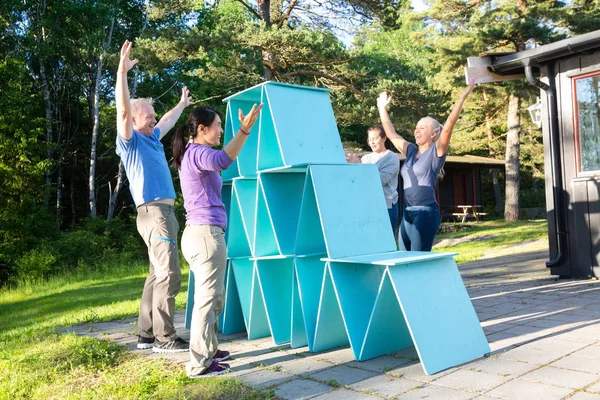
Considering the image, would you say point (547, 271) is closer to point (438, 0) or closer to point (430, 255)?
point (430, 255)

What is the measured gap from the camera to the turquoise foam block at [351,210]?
380cm

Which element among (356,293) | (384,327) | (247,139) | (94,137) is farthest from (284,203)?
(94,137)

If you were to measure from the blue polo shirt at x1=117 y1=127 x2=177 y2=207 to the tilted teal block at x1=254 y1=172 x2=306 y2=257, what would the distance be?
71cm

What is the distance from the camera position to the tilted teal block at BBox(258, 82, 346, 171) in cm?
409

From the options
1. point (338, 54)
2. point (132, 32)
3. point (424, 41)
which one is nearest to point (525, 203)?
point (424, 41)

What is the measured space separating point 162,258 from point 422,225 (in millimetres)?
2077

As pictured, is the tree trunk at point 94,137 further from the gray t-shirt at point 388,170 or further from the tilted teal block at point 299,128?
the tilted teal block at point 299,128

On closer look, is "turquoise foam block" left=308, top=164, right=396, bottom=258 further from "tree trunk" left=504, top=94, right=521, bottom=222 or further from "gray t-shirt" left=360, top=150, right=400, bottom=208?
"tree trunk" left=504, top=94, right=521, bottom=222

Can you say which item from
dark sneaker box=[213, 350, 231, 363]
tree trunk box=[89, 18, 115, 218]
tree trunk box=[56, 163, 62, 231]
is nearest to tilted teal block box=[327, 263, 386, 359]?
dark sneaker box=[213, 350, 231, 363]

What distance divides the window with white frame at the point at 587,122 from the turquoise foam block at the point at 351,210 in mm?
4161

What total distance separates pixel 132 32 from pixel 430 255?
22.6 meters

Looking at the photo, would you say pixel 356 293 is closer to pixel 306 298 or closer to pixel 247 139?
pixel 306 298

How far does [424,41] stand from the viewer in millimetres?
22609

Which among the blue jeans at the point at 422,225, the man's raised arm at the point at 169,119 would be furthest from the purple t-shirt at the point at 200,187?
the blue jeans at the point at 422,225
